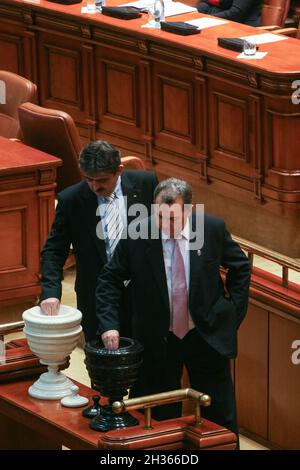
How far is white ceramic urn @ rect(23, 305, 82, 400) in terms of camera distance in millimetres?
4066

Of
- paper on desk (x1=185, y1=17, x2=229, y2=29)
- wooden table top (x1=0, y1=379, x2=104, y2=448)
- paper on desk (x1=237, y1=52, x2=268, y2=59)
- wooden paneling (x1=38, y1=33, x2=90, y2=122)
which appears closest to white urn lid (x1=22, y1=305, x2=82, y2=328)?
wooden table top (x1=0, y1=379, x2=104, y2=448)

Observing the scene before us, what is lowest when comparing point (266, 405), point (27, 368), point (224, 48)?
point (266, 405)

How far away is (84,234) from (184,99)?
269cm

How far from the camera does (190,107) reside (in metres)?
6.95

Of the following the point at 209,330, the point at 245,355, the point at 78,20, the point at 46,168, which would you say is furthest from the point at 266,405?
the point at 78,20

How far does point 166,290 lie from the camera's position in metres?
4.09

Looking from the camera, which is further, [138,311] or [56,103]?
[56,103]

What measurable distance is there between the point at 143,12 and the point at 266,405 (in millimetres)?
3362

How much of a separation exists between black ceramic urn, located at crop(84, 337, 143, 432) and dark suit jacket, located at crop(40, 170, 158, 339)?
51cm

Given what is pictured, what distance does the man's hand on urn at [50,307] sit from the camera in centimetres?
416

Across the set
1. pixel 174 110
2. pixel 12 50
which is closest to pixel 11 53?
pixel 12 50

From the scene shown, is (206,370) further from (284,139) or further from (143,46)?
(143,46)
